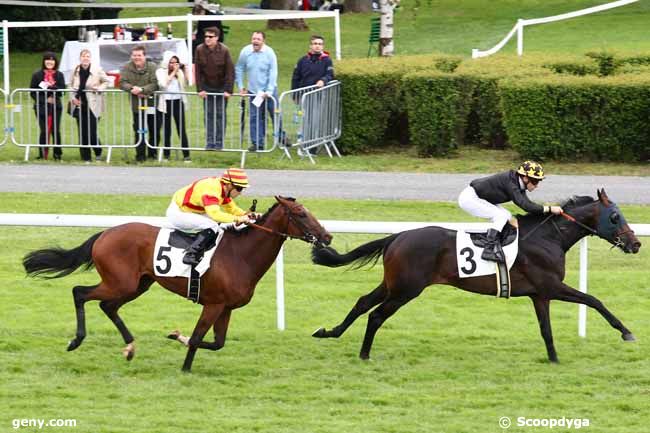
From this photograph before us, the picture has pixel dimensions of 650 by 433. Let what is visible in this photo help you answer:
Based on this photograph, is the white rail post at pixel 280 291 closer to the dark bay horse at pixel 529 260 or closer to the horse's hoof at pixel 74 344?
the dark bay horse at pixel 529 260

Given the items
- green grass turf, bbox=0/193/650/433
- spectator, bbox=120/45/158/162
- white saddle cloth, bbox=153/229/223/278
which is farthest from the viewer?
spectator, bbox=120/45/158/162

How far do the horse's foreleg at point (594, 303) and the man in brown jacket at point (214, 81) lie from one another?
7.90m

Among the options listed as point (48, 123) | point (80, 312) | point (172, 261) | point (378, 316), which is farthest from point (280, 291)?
point (48, 123)

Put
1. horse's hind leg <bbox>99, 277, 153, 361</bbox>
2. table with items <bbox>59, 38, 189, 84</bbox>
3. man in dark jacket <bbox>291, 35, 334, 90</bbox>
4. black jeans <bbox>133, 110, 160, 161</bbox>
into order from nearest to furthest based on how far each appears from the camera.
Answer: horse's hind leg <bbox>99, 277, 153, 361</bbox>, black jeans <bbox>133, 110, 160, 161</bbox>, man in dark jacket <bbox>291, 35, 334, 90</bbox>, table with items <bbox>59, 38, 189, 84</bbox>

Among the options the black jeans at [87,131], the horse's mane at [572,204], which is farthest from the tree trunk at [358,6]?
the horse's mane at [572,204]

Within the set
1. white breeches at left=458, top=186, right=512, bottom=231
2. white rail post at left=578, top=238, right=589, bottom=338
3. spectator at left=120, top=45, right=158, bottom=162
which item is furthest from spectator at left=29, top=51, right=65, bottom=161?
white rail post at left=578, top=238, right=589, bottom=338

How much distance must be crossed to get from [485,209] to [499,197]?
0.44 ft

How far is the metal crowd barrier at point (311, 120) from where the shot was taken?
658 inches

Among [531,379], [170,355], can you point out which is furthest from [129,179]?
[531,379]

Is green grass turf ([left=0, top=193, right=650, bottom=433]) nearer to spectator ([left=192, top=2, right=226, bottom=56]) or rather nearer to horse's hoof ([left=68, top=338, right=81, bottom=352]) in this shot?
horse's hoof ([left=68, top=338, right=81, bottom=352])

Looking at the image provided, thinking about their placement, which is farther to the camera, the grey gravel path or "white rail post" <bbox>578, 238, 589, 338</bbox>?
the grey gravel path

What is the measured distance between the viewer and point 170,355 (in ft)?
30.5

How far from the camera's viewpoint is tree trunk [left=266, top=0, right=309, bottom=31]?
32.2m

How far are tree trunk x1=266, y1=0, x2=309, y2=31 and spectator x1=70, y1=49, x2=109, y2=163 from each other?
617 inches
